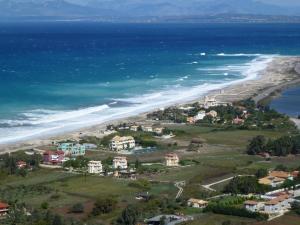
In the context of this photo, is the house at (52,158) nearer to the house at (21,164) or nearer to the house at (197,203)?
the house at (21,164)

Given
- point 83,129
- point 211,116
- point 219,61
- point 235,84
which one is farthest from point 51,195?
point 219,61

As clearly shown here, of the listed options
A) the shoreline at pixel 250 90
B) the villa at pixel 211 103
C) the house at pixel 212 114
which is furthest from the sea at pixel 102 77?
the house at pixel 212 114

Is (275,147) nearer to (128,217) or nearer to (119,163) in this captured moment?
(119,163)

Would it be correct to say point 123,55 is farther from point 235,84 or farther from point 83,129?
point 83,129

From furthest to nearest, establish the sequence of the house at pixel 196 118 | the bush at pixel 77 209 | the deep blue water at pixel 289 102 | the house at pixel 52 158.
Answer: the deep blue water at pixel 289 102
the house at pixel 196 118
the house at pixel 52 158
the bush at pixel 77 209

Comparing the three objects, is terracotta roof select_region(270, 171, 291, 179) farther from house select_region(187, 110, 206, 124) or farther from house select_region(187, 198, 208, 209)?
house select_region(187, 110, 206, 124)
